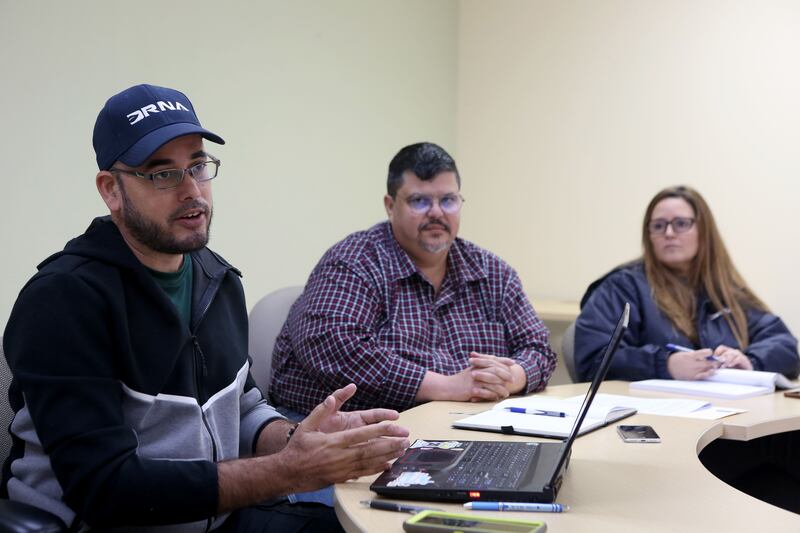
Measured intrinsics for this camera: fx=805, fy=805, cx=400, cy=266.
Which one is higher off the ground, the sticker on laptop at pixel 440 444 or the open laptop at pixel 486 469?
the open laptop at pixel 486 469

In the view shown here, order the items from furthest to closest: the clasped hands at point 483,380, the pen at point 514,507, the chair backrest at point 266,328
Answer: the chair backrest at point 266,328
the clasped hands at point 483,380
the pen at point 514,507

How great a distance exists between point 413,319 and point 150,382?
3.75 ft

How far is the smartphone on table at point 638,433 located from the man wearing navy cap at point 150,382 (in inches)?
19.9

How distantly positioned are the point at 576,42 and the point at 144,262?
10.2ft

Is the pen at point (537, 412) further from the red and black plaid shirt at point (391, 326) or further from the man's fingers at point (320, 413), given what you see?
the man's fingers at point (320, 413)

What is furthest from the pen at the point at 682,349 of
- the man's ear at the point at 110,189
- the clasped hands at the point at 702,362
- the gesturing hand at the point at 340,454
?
the man's ear at the point at 110,189

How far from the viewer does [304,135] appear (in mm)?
3445

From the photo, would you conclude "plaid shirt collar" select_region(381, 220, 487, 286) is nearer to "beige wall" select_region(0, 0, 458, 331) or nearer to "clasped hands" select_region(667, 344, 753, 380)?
"clasped hands" select_region(667, 344, 753, 380)

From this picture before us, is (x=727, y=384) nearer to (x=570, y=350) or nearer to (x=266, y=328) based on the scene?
(x=570, y=350)

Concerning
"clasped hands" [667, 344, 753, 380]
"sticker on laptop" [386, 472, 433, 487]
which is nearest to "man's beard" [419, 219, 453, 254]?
"clasped hands" [667, 344, 753, 380]

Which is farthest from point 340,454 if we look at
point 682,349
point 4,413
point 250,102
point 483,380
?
point 250,102

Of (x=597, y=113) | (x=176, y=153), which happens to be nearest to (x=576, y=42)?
(x=597, y=113)

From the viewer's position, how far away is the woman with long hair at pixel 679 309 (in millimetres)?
2641

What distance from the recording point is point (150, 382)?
138 cm
